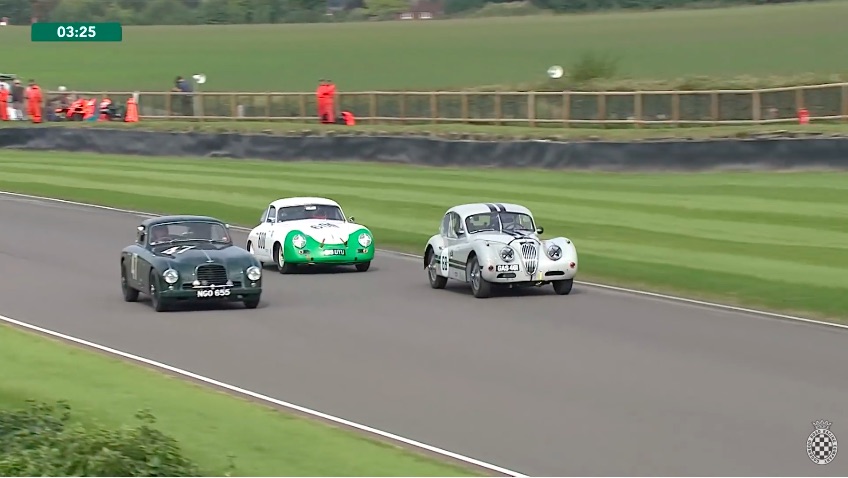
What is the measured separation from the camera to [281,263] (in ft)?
77.0

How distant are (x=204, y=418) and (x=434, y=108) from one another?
3846 cm

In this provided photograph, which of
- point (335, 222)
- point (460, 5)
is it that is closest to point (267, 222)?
point (335, 222)

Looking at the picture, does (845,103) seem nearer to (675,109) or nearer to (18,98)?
(675,109)

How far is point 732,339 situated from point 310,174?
23760 millimetres

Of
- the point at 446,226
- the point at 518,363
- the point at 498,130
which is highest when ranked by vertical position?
the point at 498,130

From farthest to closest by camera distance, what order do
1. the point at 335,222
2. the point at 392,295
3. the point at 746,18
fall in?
the point at 746,18, the point at 335,222, the point at 392,295

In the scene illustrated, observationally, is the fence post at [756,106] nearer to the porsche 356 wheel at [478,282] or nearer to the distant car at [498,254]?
the distant car at [498,254]

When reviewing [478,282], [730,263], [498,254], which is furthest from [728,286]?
[478,282]

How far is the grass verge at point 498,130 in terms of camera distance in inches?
1357

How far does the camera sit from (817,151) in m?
31.9

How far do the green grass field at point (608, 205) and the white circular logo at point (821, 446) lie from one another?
6.83 meters

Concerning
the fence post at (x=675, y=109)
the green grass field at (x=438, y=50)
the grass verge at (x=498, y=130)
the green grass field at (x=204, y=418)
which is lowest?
the green grass field at (x=204, y=418)

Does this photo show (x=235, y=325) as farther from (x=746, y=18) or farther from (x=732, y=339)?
(x=746, y=18)

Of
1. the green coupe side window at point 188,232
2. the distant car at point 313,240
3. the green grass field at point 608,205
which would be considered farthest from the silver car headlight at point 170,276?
the green grass field at point 608,205
